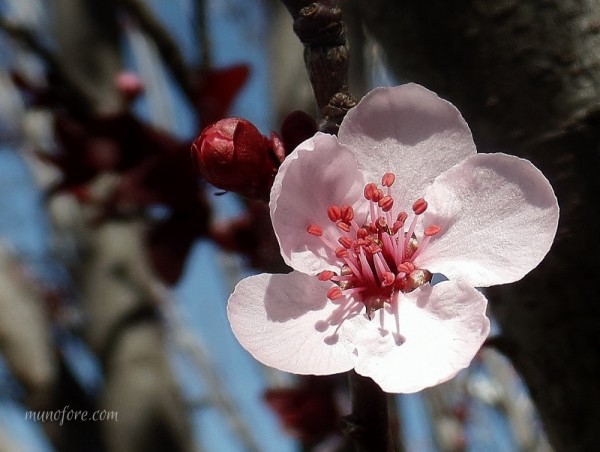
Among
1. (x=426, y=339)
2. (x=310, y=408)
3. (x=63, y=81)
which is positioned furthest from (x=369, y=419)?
(x=63, y=81)

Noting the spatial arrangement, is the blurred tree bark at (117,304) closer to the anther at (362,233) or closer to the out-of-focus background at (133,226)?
the out-of-focus background at (133,226)

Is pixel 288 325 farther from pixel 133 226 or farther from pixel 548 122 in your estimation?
pixel 133 226

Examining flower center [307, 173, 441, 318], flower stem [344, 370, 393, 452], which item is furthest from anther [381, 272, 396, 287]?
flower stem [344, 370, 393, 452]

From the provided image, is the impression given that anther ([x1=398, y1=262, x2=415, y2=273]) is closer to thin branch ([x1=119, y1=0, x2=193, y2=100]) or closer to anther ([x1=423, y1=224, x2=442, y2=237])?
anther ([x1=423, y1=224, x2=442, y2=237])

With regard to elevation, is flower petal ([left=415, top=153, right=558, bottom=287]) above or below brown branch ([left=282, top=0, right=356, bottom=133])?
below

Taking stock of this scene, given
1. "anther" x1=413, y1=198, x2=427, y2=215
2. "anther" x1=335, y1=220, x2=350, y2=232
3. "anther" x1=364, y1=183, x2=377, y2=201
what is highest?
"anther" x1=364, y1=183, x2=377, y2=201

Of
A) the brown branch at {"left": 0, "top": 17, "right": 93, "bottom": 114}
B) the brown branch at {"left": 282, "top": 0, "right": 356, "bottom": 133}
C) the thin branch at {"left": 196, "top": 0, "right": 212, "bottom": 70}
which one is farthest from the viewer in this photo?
the brown branch at {"left": 0, "top": 17, "right": 93, "bottom": 114}

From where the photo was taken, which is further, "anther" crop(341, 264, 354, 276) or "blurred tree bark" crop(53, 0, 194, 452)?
"blurred tree bark" crop(53, 0, 194, 452)

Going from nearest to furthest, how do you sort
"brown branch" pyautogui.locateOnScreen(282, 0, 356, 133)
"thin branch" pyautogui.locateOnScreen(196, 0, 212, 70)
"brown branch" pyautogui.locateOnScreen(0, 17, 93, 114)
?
"brown branch" pyautogui.locateOnScreen(282, 0, 356, 133)
"thin branch" pyautogui.locateOnScreen(196, 0, 212, 70)
"brown branch" pyautogui.locateOnScreen(0, 17, 93, 114)

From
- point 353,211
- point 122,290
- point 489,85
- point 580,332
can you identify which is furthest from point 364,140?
point 122,290
